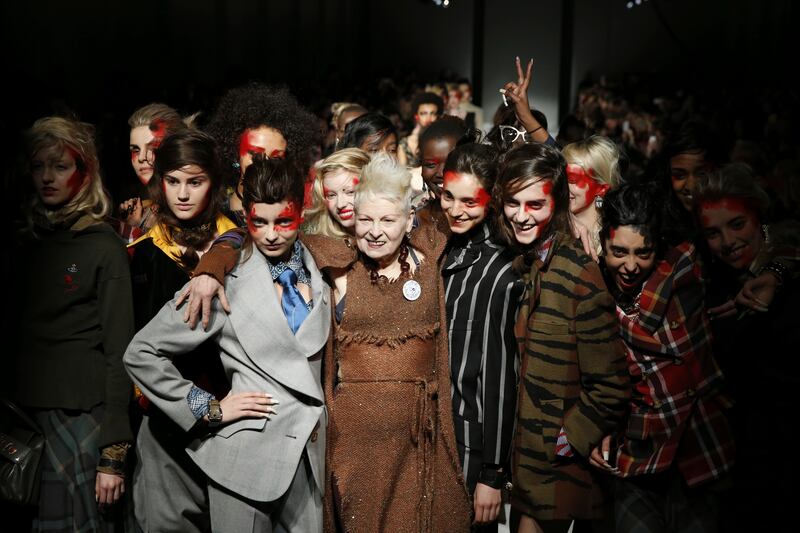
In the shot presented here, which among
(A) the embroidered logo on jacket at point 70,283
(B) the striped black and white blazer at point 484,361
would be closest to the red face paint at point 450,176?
(B) the striped black and white blazer at point 484,361

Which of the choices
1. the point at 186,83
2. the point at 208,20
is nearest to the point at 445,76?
the point at 208,20

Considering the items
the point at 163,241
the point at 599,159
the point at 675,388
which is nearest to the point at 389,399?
the point at 675,388

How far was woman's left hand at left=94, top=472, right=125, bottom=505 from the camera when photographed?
309 centimetres

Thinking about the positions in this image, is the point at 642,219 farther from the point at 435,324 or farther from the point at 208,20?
the point at 208,20

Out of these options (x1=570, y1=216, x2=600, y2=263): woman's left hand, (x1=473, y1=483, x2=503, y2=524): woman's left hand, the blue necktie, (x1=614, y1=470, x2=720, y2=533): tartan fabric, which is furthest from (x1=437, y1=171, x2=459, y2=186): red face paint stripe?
(x1=614, y1=470, x2=720, y2=533): tartan fabric

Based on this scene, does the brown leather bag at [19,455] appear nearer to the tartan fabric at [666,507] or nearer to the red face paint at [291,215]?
the red face paint at [291,215]

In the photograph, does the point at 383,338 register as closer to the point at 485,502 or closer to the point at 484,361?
the point at 484,361

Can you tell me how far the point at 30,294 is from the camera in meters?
3.14

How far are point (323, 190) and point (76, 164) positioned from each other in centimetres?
99

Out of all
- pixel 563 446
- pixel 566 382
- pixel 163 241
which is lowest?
pixel 563 446

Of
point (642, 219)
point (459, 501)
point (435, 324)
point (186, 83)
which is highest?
point (186, 83)

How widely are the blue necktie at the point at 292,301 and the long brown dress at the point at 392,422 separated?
0.53 feet

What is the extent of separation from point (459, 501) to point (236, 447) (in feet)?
2.66

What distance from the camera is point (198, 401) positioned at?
2900 millimetres
